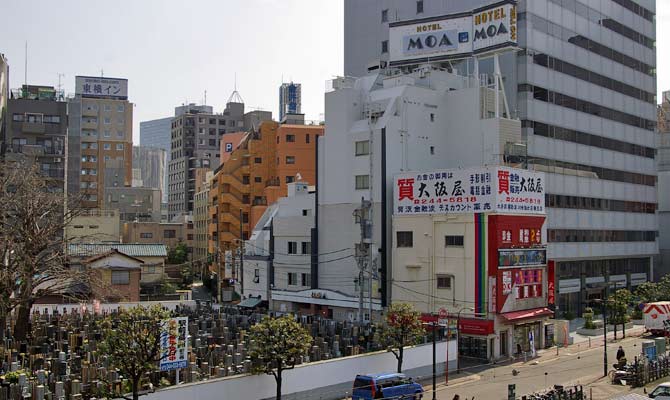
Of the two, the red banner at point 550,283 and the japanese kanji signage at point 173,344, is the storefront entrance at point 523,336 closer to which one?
the red banner at point 550,283

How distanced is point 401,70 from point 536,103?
13.4 metres

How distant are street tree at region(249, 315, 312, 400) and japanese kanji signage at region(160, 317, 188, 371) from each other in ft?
10.7

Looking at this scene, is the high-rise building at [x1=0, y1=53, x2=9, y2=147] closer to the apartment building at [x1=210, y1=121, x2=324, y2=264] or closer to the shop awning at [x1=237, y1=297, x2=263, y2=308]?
the apartment building at [x1=210, y1=121, x2=324, y2=264]

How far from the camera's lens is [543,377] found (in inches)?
1567

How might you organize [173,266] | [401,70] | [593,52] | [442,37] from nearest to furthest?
[442,37] → [401,70] → [593,52] → [173,266]

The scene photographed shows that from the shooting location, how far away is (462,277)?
47.0m

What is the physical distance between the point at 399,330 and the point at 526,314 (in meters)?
14.6

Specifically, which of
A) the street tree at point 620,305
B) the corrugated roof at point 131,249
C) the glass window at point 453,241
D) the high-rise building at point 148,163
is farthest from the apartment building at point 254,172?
the high-rise building at point 148,163

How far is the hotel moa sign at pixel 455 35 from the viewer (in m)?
53.9

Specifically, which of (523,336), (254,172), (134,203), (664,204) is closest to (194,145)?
(134,203)

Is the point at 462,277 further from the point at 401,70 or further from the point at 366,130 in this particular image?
the point at 401,70

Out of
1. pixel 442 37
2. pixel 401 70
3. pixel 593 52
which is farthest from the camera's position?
pixel 593 52

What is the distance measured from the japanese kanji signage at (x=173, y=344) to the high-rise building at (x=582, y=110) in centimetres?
3724

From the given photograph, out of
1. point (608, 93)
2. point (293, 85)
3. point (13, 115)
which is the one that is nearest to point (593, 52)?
point (608, 93)
